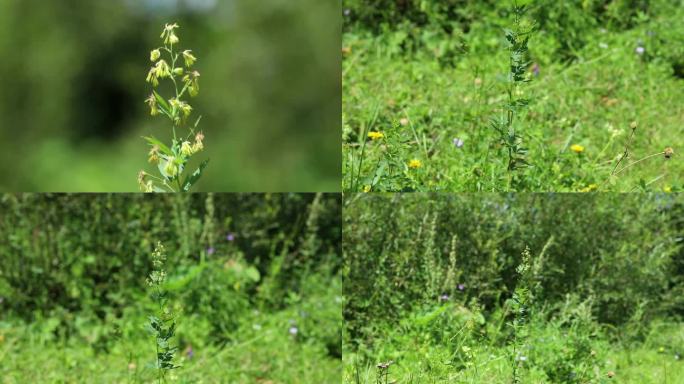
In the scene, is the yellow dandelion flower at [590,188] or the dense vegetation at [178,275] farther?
the dense vegetation at [178,275]

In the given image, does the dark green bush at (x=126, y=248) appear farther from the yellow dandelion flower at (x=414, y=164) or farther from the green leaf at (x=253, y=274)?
the yellow dandelion flower at (x=414, y=164)

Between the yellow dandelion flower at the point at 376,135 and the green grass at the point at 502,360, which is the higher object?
the yellow dandelion flower at the point at 376,135

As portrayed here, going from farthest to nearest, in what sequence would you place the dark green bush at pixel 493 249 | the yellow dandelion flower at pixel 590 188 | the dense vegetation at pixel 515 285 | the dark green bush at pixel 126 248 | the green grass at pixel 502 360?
the dark green bush at pixel 126 248 → the yellow dandelion flower at pixel 590 188 → the dark green bush at pixel 493 249 → the dense vegetation at pixel 515 285 → the green grass at pixel 502 360

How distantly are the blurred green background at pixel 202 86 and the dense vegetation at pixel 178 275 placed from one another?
1049 millimetres

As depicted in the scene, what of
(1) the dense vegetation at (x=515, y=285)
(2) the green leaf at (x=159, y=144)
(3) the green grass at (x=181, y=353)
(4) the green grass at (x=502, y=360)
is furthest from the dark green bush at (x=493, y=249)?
(2) the green leaf at (x=159, y=144)

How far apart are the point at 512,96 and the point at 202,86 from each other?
2.51m

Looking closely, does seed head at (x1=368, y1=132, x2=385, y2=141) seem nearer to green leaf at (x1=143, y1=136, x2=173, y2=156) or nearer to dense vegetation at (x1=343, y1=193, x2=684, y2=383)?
dense vegetation at (x1=343, y1=193, x2=684, y2=383)

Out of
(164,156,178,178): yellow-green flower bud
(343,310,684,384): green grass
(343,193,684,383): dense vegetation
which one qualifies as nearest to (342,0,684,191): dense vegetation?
(343,193,684,383): dense vegetation

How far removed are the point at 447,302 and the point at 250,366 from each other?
0.90 meters

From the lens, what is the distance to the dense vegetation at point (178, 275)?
11.6 feet

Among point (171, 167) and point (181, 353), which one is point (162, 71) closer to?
point (171, 167)

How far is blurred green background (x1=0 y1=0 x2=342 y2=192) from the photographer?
16.8ft

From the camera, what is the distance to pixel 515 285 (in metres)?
3.11

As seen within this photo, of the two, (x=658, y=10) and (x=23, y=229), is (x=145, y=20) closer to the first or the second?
(x=23, y=229)
